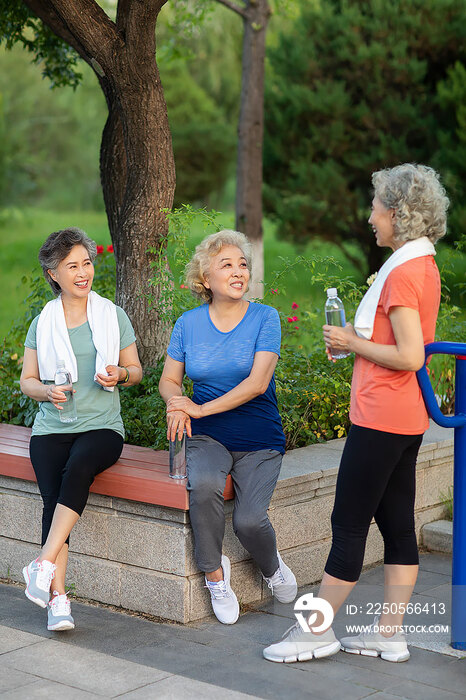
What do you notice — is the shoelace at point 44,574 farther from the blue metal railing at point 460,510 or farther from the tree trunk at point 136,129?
the tree trunk at point 136,129

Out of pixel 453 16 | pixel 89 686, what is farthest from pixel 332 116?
pixel 89 686

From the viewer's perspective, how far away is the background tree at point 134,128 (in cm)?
532

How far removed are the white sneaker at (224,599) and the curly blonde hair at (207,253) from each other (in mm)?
1196

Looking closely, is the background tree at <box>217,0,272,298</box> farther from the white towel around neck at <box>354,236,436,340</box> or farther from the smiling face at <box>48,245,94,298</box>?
the white towel around neck at <box>354,236,436,340</box>

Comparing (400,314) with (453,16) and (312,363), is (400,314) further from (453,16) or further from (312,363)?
(453,16)

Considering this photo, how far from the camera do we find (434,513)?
512 centimetres

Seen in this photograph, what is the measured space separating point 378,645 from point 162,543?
3.31ft

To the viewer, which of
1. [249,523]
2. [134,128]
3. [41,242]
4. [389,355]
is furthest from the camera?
[41,242]

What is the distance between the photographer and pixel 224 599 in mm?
3912

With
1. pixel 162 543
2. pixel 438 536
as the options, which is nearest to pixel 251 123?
pixel 438 536

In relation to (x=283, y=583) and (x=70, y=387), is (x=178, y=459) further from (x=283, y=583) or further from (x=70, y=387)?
(x=283, y=583)

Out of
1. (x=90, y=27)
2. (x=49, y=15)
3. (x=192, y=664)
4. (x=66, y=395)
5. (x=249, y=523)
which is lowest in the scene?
(x=192, y=664)

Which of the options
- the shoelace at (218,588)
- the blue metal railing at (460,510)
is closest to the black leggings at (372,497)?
the blue metal railing at (460,510)

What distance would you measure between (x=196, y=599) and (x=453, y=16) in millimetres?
14082
